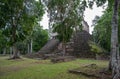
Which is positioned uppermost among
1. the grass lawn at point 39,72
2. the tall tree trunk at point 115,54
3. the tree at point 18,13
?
the tree at point 18,13

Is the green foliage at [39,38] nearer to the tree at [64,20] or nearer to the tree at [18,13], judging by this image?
the tree at [64,20]

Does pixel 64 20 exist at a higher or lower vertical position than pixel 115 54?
higher

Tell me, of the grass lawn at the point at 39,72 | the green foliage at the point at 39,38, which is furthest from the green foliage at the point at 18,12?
the green foliage at the point at 39,38

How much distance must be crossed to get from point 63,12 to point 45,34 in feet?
76.8

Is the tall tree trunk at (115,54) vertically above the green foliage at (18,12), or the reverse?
the green foliage at (18,12)

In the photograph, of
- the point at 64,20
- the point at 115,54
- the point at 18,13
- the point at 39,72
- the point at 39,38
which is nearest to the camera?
the point at 115,54

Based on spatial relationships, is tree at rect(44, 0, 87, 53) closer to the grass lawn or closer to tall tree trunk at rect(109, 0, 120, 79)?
the grass lawn

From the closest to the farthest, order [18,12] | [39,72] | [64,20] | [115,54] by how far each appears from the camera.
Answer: [115,54]
[39,72]
[18,12]
[64,20]

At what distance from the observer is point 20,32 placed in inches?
941

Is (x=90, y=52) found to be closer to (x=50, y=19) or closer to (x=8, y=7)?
(x=50, y=19)

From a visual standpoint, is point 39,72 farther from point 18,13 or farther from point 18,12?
point 18,13

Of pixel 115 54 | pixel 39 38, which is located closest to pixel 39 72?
pixel 115 54

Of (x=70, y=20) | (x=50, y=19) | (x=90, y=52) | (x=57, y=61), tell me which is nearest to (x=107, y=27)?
(x=90, y=52)

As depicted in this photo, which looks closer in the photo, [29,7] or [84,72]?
[84,72]
